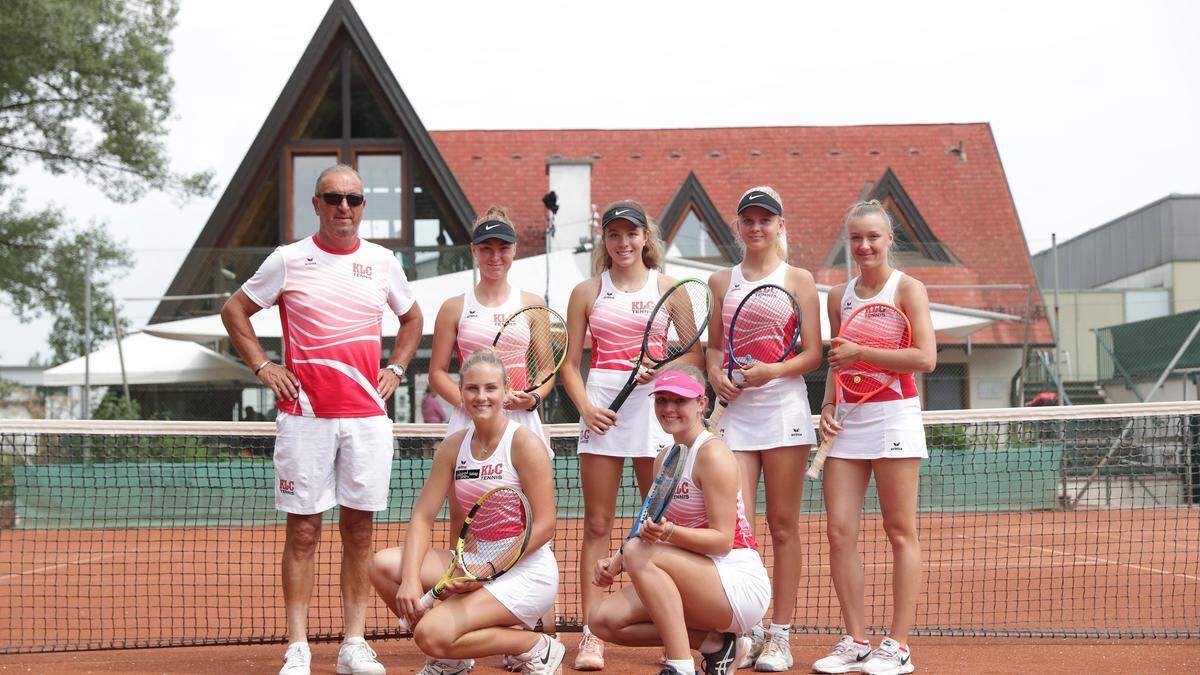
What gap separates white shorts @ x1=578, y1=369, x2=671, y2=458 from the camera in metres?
5.10

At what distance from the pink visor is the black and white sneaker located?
0.90m

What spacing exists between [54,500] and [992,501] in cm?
904

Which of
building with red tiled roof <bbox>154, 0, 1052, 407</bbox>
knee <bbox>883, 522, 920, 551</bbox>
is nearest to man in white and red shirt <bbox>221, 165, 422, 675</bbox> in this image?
knee <bbox>883, 522, 920, 551</bbox>

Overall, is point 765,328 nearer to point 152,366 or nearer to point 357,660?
point 357,660

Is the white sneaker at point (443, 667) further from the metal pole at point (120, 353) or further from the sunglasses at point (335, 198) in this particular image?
the metal pole at point (120, 353)

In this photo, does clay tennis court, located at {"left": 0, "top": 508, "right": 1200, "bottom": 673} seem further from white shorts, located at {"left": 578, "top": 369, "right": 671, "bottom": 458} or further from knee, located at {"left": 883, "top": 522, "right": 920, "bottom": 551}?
white shorts, located at {"left": 578, "top": 369, "right": 671, "bottom": 458}

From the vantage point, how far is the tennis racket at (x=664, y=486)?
4328 millimetres

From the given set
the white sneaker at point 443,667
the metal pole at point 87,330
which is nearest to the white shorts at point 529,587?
the white sneaker at point 443,667

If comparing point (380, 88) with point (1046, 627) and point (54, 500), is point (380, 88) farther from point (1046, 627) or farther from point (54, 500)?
point (1046, 627)

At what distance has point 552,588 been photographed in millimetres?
4609

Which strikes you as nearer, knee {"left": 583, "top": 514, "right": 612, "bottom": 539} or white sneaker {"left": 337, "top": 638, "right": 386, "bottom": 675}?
white sneaker {"left": 337, "top": 638, "right": 386, "bottom": 675}

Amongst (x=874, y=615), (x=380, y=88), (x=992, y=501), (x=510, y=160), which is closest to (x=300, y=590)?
(x=874, y=615)

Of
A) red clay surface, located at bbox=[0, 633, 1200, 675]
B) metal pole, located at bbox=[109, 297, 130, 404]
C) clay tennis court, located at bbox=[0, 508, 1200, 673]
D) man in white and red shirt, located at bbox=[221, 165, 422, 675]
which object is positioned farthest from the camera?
metal pole, located at bbox=[109, 297, 130, 404]

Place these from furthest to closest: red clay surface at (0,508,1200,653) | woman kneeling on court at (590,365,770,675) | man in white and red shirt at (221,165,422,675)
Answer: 1. red clay surface at (0,508,1200,653)
2. man in white and red shirt at (221,165,422,675)
3. woman kneeling on court at (590,365,770,675)
